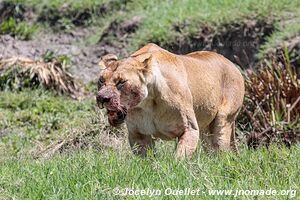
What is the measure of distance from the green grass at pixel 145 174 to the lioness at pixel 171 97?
341 mm

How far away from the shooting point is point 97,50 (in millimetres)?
13828

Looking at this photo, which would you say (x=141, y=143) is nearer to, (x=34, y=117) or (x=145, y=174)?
(x=145, y=174)

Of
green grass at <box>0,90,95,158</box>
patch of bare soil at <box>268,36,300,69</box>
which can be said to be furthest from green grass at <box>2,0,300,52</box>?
green grass at <box>0,90,95,158</box>

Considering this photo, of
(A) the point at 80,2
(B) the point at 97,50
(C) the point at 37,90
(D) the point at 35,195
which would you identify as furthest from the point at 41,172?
(A) the point at 80,2

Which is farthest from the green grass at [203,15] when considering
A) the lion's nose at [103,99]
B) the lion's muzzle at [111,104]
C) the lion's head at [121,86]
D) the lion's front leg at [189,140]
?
the lion's nose at [103,99]

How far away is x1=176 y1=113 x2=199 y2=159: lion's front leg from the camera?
7070 millimetres

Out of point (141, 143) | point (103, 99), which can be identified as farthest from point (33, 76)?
point (103, 99)

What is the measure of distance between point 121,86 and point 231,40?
638cm

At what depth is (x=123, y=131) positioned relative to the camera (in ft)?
31.6

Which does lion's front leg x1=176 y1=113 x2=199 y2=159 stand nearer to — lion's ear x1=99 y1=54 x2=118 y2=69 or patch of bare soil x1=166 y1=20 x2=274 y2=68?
lion's ear x1=99 y1=54 x2=118 y2=69

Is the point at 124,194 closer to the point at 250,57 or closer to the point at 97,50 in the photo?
the point at 250,57

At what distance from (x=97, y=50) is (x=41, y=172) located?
298 inches

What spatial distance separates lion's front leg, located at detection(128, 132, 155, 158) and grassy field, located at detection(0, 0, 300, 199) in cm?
10

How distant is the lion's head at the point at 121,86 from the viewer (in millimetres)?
6504
